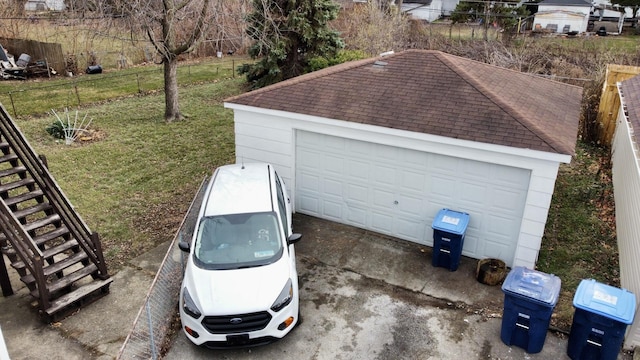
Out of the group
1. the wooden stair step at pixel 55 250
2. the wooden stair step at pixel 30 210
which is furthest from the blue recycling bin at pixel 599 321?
the wooden stair step at pixel 30 210

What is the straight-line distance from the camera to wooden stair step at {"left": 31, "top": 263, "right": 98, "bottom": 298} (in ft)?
24.1

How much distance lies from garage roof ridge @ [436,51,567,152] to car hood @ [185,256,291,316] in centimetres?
487

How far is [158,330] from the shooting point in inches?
274

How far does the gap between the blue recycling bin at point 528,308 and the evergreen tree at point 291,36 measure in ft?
47.0

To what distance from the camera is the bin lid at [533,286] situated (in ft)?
21.0

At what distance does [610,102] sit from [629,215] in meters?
7.69

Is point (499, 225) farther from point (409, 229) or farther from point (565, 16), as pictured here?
point (565, 16)

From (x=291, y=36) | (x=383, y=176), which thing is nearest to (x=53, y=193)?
(x=383, y=176)

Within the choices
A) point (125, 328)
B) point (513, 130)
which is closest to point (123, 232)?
point (125, 328)

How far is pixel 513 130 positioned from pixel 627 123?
498cm

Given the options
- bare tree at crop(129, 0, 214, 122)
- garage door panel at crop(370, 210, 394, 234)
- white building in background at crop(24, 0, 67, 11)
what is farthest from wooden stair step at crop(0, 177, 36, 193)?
white building in background at crop(24, 0, 67, 11)

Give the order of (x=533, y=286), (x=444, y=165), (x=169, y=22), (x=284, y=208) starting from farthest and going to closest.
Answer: (x=169, y=22) < (x=444, y=165) < (x=284, y=208) < (x=533, y=286)

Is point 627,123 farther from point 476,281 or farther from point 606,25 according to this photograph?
point 606,25

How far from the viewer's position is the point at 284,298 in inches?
264
